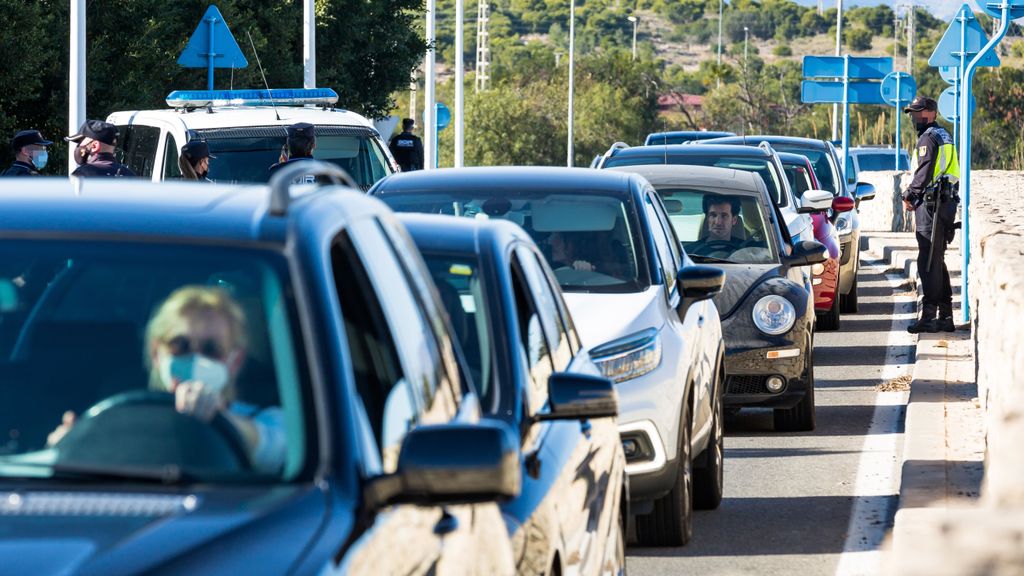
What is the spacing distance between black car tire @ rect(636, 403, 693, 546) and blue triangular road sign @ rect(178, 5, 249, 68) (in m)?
11.5

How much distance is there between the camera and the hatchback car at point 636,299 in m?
7.77

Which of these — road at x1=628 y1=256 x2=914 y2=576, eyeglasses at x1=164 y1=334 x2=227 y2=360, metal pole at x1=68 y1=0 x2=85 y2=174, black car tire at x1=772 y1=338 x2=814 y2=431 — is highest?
metal pole at x1=68 y1=0 x2=85 y2=174

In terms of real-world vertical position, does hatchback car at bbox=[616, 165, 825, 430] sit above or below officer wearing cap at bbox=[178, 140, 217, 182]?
below

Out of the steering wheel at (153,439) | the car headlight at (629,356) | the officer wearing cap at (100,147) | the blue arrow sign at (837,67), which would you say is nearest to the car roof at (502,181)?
the car headlight at (629,356)

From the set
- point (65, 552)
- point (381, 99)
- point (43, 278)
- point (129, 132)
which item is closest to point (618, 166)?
point (129, 132)

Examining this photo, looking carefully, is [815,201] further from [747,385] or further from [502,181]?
[502,181]

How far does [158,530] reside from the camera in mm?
2941

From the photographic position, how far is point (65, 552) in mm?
2861

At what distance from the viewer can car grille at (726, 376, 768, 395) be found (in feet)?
36.6

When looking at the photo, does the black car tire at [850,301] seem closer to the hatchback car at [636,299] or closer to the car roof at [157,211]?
the hatchback car at [636,299]

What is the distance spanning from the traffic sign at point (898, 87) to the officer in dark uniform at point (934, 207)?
20.3 metres

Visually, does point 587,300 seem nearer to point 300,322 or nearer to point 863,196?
point 300,322

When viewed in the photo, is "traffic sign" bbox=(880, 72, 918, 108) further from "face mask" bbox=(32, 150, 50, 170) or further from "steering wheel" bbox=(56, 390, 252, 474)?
"steering wheel" bbox=(56, 390, 252, 474)

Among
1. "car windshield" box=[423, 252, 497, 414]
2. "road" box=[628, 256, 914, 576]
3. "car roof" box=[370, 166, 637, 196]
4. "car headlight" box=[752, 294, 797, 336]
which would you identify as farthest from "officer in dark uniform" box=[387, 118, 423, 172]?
"car windshield" box=[423, 252, 497, 414]
